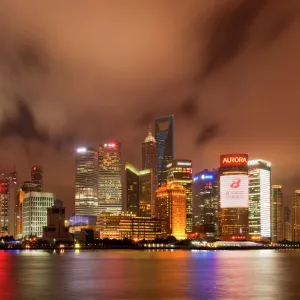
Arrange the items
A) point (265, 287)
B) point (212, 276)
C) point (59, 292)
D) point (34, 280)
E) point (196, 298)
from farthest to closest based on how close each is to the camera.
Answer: point (212, 276), point (34, 280), point (265, 287), point (59, 292), point (196, 298)

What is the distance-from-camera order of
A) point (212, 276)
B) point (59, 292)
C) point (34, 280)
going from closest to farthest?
point (59, 292) → point (34, 280) → point (212, 276)

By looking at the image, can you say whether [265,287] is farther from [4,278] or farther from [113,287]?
[4,278]

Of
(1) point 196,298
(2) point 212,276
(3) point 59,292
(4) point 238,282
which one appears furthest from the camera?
(2) point 212,276

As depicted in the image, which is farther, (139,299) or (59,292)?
(59,292)

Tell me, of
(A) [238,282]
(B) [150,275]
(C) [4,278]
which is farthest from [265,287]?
(C) [4,278]

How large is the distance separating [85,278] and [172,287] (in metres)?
19.0

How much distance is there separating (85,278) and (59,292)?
20.5 m

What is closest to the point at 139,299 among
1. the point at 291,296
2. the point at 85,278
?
the point at 291,296

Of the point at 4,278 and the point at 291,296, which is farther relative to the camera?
the point at 4,278

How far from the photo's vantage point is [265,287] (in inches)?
2869

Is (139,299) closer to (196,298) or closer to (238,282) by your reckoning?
(196,298)

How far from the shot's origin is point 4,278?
287 feet

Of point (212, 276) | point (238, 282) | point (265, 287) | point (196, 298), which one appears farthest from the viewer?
point (212, 276)

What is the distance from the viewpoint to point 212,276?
91.2 m
